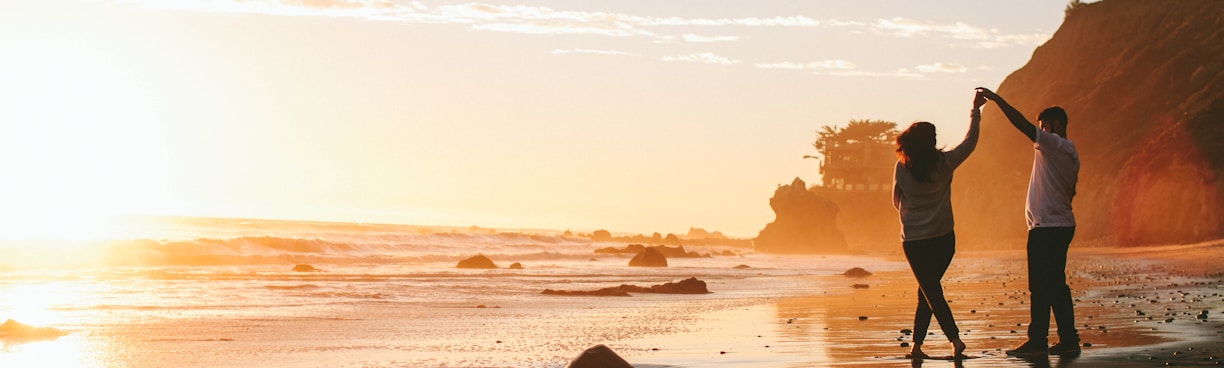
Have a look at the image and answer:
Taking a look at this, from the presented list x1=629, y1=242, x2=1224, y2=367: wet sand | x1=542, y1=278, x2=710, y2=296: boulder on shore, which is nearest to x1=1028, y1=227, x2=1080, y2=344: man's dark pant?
x1=629, y1=242, x2=1224, y2=367: wet sand

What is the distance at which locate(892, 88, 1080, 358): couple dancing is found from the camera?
314 inches

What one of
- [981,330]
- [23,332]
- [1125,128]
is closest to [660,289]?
[981,330]

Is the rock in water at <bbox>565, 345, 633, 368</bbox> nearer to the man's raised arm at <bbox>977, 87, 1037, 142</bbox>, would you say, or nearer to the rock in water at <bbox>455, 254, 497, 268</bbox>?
the man's raised arm at <bbox>977, 87, 1037, 142</bbox>

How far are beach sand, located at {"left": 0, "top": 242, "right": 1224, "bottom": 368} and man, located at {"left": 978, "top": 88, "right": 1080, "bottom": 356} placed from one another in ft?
0.92

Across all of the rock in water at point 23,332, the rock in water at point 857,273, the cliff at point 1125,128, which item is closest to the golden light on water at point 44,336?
the rock in water at point 23,332

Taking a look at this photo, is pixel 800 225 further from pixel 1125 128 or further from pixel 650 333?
pixel 650 333

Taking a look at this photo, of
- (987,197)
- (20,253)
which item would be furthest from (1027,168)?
(20,253)

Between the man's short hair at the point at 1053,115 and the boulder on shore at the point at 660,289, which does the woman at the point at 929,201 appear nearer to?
the man's short hair at the point at 1053,115

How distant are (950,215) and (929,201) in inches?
6.2

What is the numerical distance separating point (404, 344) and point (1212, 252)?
29.4 metres

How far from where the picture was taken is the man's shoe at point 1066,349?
8.40m

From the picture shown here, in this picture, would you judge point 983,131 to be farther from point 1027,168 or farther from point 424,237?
point 424,237

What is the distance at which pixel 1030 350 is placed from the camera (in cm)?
850

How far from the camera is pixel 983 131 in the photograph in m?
70.1
